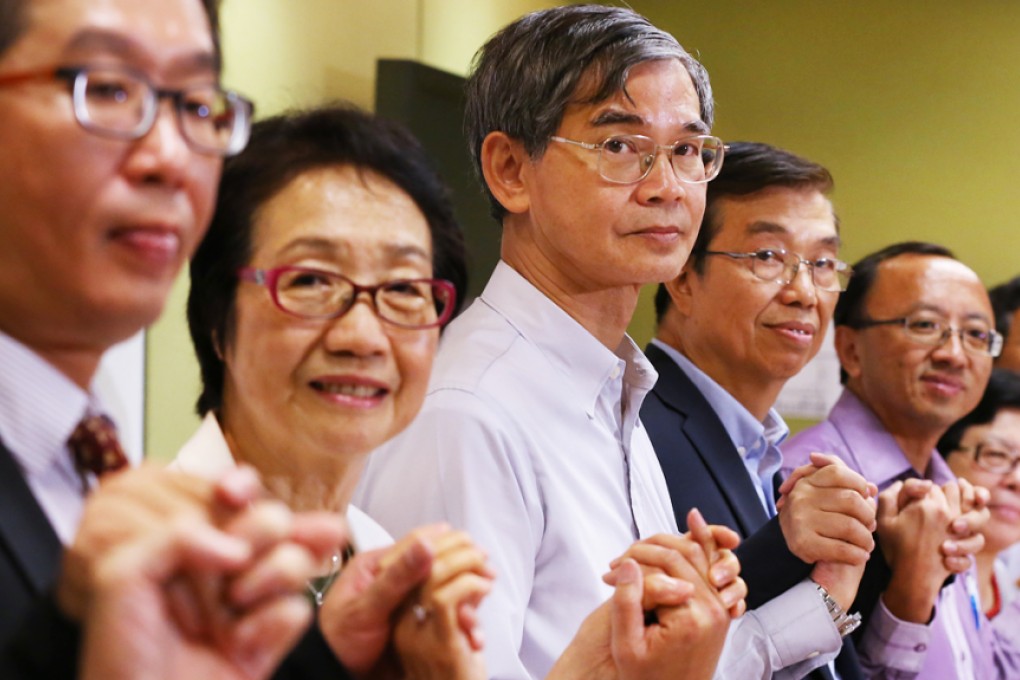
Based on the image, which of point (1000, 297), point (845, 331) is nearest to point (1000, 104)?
point (1000, 297)

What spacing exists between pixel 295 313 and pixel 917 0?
436 centimetres

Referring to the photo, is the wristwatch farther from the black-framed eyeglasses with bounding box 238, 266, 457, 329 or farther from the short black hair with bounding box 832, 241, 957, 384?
the short black hair with bounding box 832, 241, 957, 384

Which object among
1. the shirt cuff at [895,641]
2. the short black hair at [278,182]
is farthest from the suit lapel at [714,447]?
the short black hair at [278,182]

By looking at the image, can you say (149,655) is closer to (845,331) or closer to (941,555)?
(941,555)

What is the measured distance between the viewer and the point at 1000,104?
16.7 ft

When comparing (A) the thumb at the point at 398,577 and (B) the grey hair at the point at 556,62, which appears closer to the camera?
(A) the thumb at the point at 398,577

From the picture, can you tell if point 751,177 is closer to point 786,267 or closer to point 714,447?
point 786,267

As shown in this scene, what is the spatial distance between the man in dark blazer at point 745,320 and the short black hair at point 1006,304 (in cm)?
176

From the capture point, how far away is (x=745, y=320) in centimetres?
256

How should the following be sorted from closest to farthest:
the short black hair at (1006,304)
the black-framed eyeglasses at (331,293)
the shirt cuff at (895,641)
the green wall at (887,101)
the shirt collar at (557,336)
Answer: the black-framed eyeglasses at (331,293)
the shirt collar at (557,336)
the shirt cuff at (895,641)
the short black hair at (1006,304)
the green wall at (887,101)

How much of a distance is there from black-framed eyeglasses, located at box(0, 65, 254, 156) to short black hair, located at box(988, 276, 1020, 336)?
367 cm

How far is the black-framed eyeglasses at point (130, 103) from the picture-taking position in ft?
3.01

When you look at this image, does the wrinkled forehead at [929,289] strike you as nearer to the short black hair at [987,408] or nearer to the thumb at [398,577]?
the short black hair at [987,408]

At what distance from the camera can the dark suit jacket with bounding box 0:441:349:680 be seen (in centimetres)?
75
